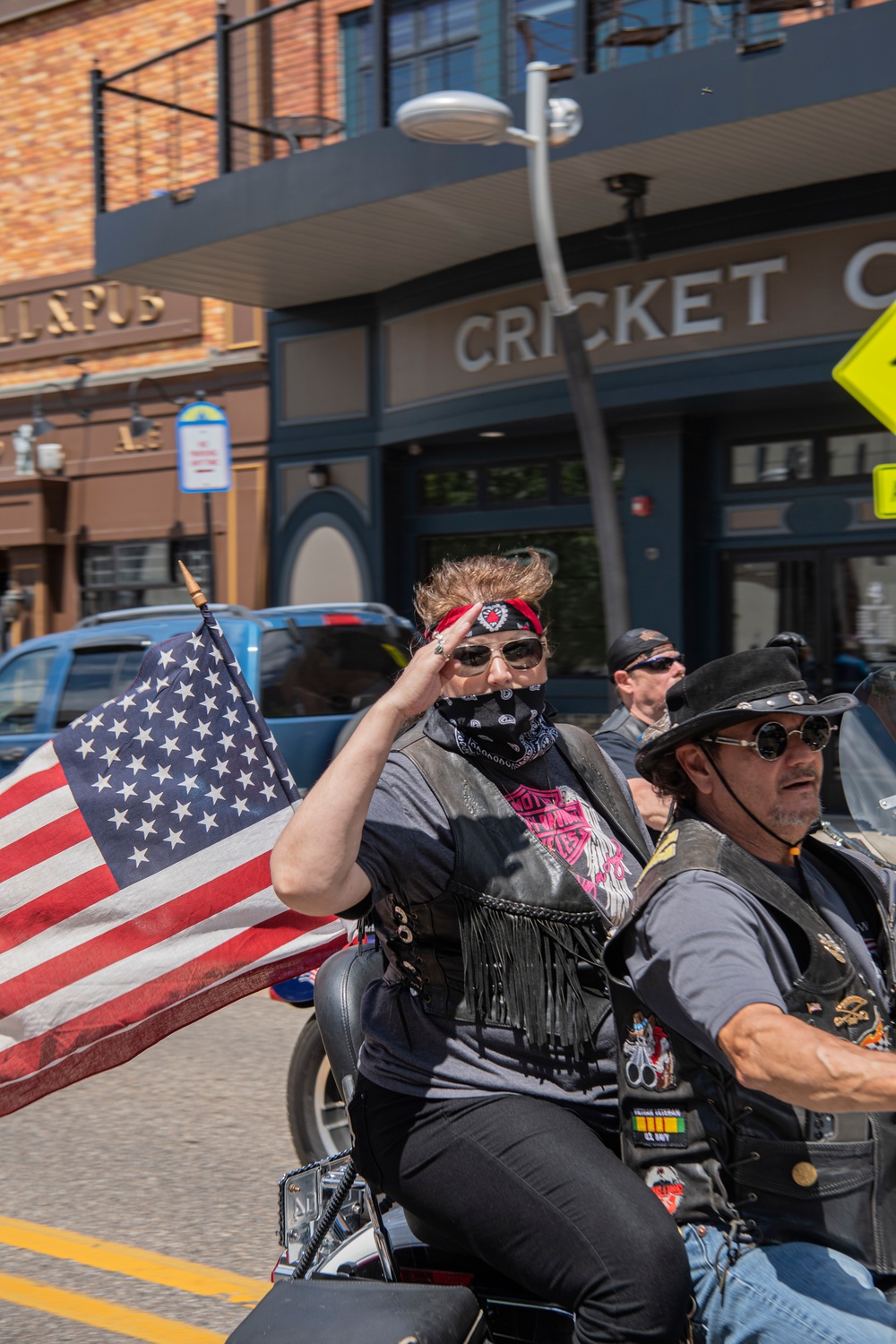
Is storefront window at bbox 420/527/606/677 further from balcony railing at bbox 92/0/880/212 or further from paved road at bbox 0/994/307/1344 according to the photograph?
paved road at bbox 0/994/307/1344

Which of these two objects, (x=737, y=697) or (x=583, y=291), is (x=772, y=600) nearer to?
(x=583, y=291)

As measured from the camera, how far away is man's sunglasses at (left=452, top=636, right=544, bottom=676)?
274cm

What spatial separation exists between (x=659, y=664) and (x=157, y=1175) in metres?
2.55

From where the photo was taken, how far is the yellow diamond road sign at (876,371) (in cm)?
537

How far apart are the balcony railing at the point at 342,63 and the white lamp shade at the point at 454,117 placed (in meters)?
2.28

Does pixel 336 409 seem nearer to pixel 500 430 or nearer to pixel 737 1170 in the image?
pixel 500 430

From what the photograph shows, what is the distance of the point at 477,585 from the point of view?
2.90m

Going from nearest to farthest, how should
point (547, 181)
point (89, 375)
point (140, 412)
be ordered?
point (547, 181), point (140, 412), point (89, 375)

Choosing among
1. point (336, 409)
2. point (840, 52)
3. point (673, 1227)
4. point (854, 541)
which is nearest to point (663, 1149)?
point (673, 1227)

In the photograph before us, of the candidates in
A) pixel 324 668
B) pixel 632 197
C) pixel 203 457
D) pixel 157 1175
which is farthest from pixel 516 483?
pixel 157 1175

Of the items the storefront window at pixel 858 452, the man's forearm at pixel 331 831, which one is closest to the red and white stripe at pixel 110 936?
the man's forearm at pixel 331 831

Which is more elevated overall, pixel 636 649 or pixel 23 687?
pixel 636 649

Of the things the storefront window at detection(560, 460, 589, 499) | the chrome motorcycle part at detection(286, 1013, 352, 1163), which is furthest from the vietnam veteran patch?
the storefront window at detection(560, 460, 589, 499)

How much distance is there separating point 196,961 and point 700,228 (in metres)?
9.37
